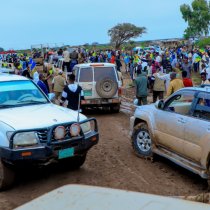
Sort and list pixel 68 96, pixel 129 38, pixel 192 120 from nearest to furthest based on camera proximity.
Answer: pixel 192 120 → pixel 68 96 → pixel 129 38

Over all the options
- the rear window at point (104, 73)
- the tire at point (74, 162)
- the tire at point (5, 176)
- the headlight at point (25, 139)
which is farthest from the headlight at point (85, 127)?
the rear window at point (104, 73)

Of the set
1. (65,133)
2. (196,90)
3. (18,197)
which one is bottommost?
(18,197)

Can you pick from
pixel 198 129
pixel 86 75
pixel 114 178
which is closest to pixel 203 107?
pixel 198 129

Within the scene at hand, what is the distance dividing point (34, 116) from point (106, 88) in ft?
23.3

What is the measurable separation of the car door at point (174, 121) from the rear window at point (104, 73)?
244 inches

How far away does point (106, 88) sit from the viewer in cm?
1375

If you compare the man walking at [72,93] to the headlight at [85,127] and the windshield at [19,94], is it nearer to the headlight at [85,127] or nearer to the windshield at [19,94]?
the windshield at [19,94]

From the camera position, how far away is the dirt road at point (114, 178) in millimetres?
6578

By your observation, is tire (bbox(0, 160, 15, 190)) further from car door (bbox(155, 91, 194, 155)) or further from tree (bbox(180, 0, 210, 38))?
tree (bbox(180, 0, 210, 38))

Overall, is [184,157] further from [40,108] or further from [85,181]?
[40,108]

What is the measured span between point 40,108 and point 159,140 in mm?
2181

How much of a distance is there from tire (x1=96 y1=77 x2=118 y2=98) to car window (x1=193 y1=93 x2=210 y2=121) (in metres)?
6.80

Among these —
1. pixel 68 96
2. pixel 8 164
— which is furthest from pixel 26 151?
pixel 68 96

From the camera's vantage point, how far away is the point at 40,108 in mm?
7324
